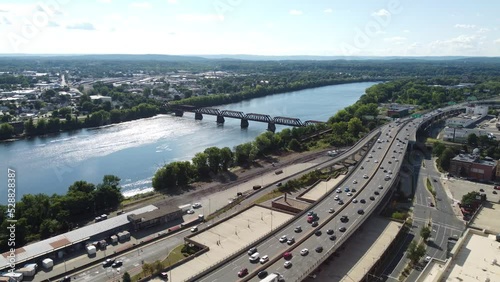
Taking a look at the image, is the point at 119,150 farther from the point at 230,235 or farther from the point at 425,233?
the point at 425,233

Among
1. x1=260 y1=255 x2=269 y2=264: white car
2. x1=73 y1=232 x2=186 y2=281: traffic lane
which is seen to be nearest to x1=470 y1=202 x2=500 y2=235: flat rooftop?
x1=260 y1=255 x2=269 y2=264: white car

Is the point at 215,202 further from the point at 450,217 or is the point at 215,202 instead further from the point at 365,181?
the point at 450,217

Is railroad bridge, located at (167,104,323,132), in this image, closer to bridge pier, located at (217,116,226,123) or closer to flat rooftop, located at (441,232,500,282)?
bridge pier, located at (217,116,226,123)

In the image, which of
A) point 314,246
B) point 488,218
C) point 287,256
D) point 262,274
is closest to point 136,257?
point 262,274

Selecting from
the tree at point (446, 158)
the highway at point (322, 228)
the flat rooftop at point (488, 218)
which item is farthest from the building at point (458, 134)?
the flat rooftop at point (488, 218)

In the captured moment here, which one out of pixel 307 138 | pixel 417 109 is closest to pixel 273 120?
pixel 307 138
